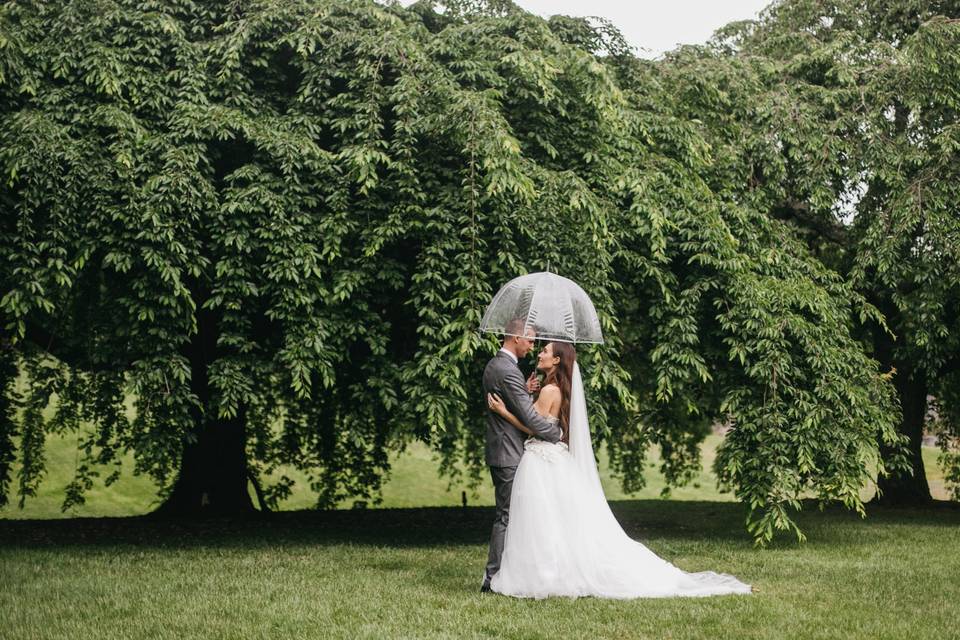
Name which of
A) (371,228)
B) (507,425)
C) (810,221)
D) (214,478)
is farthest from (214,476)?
(810,221)

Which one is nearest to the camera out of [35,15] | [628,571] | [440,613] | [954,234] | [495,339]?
[440,613]

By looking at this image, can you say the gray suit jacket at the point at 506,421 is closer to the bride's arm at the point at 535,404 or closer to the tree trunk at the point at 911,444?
the bride's arm at the point at 535,404

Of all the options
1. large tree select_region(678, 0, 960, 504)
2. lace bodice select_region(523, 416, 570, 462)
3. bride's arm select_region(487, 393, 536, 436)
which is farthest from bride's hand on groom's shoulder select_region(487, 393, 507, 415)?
large tree select_region(678, 0, 960, 504)

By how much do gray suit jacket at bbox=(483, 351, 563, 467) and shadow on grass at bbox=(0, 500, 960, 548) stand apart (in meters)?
4.48

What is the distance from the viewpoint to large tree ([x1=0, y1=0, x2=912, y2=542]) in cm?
1005

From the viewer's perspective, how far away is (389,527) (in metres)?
14.4

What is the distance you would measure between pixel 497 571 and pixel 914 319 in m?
8.82

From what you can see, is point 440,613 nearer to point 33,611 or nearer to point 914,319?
point 33,611

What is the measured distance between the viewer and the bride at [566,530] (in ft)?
24.1

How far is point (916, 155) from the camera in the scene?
13398 mm

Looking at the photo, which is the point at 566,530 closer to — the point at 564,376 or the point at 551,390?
the point at 551,390

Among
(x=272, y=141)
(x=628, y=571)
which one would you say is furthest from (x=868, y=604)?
(x=272, y=141)

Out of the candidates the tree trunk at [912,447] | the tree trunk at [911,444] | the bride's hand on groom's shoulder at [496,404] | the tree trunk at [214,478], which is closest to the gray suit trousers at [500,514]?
the bride's hand on groom's shoulder at [496,404]

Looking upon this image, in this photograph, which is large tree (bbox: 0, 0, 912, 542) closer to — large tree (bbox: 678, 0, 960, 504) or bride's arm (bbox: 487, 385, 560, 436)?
large tree (bbox: 678, 0, 960, 504)
